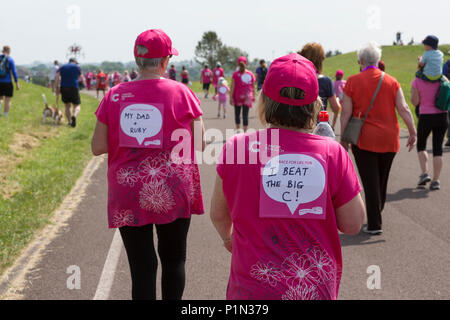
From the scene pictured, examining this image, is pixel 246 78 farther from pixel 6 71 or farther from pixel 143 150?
pixel 143 150

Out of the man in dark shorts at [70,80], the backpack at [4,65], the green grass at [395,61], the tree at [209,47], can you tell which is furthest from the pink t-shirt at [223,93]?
the tree at [209,47]

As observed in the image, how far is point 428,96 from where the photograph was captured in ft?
24.6

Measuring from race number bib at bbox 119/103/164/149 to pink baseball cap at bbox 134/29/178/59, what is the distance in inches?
12.0

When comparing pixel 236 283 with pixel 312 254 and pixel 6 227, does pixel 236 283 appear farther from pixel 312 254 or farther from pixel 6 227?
pixel 6 227

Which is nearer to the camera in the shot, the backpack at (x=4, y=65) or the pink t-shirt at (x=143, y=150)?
the pink t-shirt at (x=143, y=150)

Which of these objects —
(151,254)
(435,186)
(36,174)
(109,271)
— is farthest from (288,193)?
(36,174)

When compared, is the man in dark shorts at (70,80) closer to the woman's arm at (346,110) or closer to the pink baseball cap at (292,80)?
the woman's arm at (346,110)

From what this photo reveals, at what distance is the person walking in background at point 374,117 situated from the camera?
5.41m

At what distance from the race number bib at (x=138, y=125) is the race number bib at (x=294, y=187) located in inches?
45.8

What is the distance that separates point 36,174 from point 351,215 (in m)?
7.91

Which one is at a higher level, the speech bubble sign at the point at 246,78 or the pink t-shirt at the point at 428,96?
the speech bubble sign at the point at 246,78

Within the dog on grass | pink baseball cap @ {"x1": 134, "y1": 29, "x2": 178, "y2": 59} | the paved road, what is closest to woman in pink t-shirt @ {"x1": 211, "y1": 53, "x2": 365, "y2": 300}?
pink baseball cap @ {"x1": 134, "y1": 29, "x2": 178, "y2": 59}
